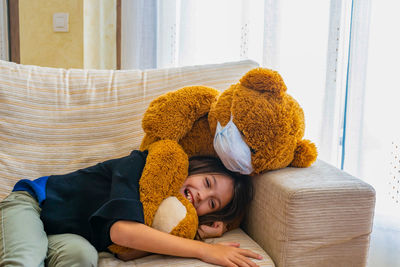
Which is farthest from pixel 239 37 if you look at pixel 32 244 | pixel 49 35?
pixel 32 244

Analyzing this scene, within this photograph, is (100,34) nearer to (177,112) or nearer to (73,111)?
(73,111)

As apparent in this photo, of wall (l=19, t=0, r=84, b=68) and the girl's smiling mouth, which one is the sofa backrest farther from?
wall (l=19, t=0, r=84, b=68)

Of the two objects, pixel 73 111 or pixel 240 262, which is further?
pixel 73 111

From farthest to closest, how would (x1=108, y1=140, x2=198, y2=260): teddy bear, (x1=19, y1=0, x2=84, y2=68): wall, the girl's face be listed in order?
(x1=19, y1=0, x2=84, y2=68): wall → the girl's face → (x1=108, y1=140, x2=198, y2=260): teddy bear

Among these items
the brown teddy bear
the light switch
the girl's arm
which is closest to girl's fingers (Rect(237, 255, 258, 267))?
the girl's arm

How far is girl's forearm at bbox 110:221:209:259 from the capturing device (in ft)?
3.21

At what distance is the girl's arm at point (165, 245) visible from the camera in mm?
979

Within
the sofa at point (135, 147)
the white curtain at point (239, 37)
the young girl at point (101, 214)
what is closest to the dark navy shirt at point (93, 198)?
the young girl at point (101, 214)

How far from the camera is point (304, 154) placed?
1.14 metres

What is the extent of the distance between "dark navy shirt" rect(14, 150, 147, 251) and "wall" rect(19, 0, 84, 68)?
1.22 m

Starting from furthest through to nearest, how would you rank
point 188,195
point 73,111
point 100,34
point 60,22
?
point 100,34 < point 60,22 < point 73,111 < point 188,195

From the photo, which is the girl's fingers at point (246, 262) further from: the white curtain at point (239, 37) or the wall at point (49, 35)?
the wall at point (49, 35)

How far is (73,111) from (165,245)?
2.07 ft

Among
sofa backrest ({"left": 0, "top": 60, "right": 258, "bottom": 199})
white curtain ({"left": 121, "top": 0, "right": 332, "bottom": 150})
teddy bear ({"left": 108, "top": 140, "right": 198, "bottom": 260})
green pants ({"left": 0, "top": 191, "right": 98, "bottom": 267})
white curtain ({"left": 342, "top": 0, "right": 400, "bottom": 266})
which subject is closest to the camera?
green pants ({"left": 0, "top": 191, "right": 98, "bottom": 267})
